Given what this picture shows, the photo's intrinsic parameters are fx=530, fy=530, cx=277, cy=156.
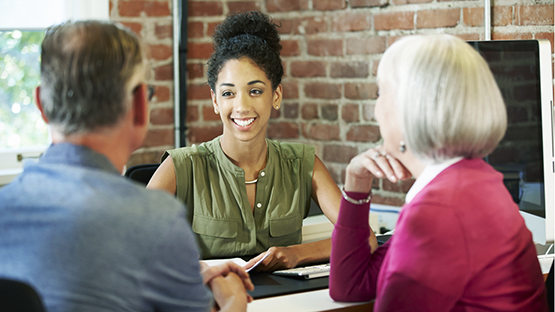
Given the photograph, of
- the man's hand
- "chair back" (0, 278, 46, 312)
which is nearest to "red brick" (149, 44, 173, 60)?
the man's hand

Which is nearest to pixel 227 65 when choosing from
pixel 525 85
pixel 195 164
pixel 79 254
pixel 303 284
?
pixel 195 164

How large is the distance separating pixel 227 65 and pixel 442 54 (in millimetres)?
891

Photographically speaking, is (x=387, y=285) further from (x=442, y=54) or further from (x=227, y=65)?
(x=227, y=65)

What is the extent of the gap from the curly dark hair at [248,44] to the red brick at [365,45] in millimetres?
701

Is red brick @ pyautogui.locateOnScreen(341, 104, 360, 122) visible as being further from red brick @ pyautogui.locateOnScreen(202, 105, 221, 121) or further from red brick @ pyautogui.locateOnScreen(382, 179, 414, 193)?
red brick @ pyautogui.locateOnScreen(202, 105, 221, 121)

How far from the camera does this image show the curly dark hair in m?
1.69

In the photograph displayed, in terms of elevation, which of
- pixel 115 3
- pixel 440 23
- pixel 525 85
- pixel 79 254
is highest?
pixel 115 3

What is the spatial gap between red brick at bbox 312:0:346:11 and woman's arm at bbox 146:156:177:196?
1.25m

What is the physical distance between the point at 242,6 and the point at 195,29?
10.3 inches

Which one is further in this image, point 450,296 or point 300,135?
point 300,135

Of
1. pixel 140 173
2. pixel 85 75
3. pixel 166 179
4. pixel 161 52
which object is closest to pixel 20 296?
pixel 85 75

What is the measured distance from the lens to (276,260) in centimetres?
140

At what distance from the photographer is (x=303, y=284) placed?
125 centimetres

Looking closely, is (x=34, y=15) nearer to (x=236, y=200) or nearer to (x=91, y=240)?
(x=236, y=200)
